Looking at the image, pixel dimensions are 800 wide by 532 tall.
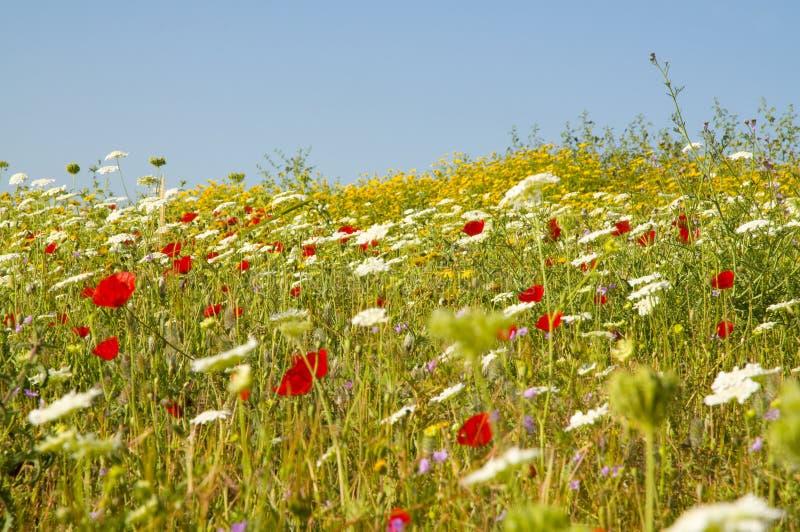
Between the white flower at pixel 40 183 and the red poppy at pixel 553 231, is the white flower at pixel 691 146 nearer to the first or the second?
the red poppy at pixel 553 231

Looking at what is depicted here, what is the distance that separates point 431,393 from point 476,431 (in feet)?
2.03

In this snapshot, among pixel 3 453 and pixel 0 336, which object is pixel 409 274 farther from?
pixel 3 453

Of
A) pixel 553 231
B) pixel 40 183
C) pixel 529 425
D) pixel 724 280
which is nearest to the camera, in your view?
pixel 529 425

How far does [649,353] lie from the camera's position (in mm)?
2891

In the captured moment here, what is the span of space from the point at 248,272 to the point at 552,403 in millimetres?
2676

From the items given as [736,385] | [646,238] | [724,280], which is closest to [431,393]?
[736,385]

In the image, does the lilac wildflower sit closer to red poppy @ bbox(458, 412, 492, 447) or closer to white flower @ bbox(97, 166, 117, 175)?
red poppy @ bbox(458, 412, 492, 447)

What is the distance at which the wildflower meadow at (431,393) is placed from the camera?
1.27 m

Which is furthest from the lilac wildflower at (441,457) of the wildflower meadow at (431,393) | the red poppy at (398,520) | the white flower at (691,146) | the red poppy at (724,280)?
the white flower at (691,146)

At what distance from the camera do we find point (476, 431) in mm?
1488

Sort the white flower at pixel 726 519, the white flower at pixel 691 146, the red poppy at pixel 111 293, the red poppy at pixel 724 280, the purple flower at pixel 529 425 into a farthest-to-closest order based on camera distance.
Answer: the white flower at pixel 691 146, the red poppy at pixel 724 280, the red poppy at pixel 111 293, the purple flower at pixel 529 425, the white flower at pixel 726 519

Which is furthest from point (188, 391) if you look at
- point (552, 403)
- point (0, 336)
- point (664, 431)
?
point (664, 431)

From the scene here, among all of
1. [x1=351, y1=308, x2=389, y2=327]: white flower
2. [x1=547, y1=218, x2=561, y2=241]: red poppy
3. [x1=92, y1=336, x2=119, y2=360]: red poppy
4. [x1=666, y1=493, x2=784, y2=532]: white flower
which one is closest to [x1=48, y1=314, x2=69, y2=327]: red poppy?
[x1=92, y1=336, x2=119, y2=360]: red poppy

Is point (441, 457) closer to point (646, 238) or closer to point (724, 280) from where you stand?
point (724, 280)
